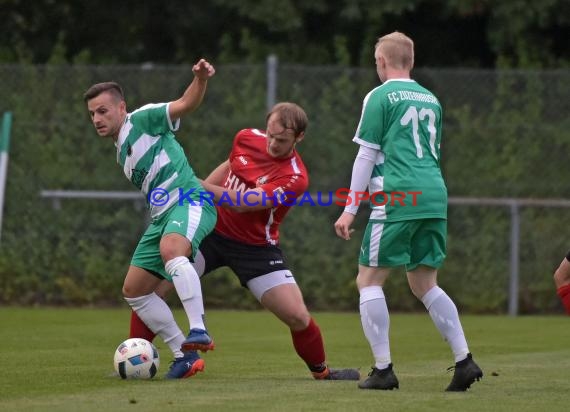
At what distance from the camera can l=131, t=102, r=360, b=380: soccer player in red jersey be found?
24.2ft

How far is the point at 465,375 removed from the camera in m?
6.61

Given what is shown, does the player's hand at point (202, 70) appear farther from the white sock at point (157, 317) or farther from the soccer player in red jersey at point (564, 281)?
the soccer player in red jersey at point (564, 281)

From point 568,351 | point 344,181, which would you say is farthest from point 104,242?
point 568,351

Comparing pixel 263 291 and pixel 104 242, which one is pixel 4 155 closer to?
pixel 104 242

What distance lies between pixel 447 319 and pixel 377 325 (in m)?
0.36

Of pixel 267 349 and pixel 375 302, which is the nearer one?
pixel 375 302

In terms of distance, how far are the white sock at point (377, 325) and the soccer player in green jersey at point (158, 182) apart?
40.9 inches

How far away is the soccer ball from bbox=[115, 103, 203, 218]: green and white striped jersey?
75 cm

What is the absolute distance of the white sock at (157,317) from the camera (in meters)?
7.37

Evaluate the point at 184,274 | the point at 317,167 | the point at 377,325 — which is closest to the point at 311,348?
the point at 377,325

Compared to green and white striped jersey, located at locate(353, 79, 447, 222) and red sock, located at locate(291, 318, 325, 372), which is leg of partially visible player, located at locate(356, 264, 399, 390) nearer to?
green and white striped jersey, located at locate(353, 79, 447, 222)

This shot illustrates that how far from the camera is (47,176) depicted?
13.6 m

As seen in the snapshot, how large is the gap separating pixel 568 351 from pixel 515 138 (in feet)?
14.8

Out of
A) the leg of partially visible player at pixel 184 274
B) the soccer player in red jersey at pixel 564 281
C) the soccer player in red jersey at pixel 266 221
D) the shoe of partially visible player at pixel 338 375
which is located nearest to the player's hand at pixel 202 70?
the soccer player in red jersey at pixel 266 221
